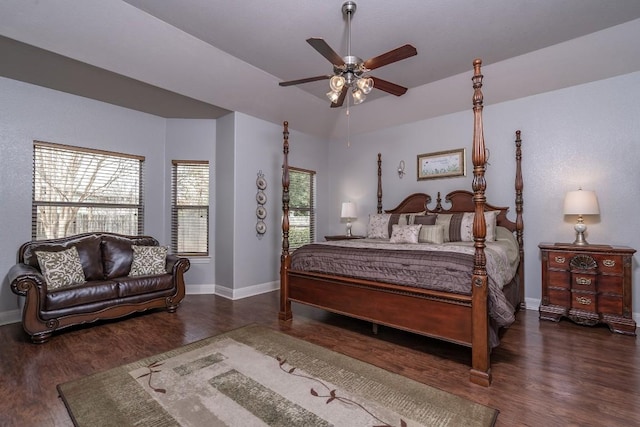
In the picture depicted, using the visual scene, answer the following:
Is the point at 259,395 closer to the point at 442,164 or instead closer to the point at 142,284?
the point at 142,284

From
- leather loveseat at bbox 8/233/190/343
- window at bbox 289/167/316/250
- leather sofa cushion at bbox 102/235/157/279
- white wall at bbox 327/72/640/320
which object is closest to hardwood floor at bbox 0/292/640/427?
leather loveseat at bbox 8/233/190/343

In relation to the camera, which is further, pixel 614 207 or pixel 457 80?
pixel 457 80

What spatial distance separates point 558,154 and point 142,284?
5401 millimetres

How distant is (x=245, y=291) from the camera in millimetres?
4758

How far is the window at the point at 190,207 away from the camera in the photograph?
4984 mm

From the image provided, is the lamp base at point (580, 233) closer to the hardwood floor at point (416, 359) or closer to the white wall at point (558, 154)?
the white wall at point (558, 154)

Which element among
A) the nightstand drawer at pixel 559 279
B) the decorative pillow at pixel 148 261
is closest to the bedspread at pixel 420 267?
the nightstand drawer at pixel 559 279

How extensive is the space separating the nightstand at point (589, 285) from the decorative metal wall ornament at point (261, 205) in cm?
382

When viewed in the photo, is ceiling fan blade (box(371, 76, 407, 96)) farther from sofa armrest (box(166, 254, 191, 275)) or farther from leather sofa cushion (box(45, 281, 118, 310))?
leather sofa cushion (box(45, 281, 118, 310))

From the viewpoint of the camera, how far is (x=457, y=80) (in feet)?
13.9

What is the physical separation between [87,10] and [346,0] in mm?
2313

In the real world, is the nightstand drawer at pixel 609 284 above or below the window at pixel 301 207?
below

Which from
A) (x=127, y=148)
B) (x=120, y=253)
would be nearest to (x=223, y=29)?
(x=127, y=148)

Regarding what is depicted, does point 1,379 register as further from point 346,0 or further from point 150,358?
point 346,0
